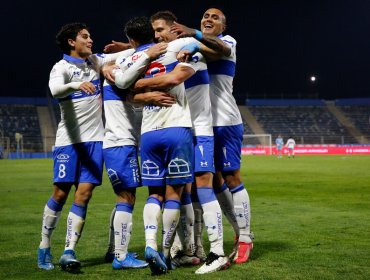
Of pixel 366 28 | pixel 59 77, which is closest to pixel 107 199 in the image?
pixel 59 77

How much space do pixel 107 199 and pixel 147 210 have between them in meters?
8.15

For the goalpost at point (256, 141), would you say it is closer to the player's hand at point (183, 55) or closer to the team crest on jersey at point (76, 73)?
the team crest on jersey at point (76, 73)

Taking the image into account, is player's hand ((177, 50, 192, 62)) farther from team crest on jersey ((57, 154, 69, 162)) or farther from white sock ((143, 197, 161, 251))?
team crest on jersey ((57, 154, 69, 162))

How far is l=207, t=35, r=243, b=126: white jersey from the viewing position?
19.9 ft

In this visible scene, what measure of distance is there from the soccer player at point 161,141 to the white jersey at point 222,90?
0.77 metres

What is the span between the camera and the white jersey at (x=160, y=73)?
523cm

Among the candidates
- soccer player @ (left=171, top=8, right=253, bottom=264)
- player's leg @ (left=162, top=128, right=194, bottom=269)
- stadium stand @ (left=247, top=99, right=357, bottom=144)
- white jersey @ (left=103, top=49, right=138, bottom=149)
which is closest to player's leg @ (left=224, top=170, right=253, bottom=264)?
soccer player @ (left=171, top=8, right=253, bottom=264)

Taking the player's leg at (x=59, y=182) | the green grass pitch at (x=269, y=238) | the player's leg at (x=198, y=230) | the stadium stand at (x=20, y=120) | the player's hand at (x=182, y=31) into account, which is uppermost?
the stadium stand at (x=20, y=120)

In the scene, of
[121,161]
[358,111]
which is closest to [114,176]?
[121,161]

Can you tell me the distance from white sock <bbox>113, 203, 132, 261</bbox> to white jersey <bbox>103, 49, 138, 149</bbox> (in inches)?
25.9

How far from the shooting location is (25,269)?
18.4ft

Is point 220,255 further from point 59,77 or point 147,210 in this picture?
point 59,77

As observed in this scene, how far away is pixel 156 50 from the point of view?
5.13 meters


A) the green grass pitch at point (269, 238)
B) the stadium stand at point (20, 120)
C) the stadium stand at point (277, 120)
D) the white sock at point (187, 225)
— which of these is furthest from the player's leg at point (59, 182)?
the stadium stand at point (20, 120)
